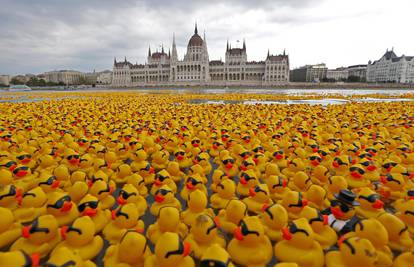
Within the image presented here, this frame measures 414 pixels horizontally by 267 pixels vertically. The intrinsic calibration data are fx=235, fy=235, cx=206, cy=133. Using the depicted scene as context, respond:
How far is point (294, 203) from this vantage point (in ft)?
15.9

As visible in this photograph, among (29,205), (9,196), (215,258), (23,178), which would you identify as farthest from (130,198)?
(23,178)

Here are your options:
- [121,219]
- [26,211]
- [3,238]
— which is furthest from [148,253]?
[26,211]

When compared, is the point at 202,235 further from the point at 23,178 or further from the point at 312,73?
the point at 312,73

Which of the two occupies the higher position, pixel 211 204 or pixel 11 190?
pixel 11 190

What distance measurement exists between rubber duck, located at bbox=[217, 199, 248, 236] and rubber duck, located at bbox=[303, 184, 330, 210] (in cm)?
185

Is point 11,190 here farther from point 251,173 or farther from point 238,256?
point 251,173

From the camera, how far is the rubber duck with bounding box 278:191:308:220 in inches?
190

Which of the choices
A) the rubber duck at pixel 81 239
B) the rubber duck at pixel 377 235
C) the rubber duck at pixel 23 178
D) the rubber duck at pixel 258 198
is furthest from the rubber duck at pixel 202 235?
the rubber duck at pixel 23 178

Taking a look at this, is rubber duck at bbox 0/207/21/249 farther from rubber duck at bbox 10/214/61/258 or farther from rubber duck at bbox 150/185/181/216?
rubber duck at bbox 150/185/181/216

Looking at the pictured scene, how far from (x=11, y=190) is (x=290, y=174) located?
7.03m

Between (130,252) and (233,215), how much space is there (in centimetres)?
197

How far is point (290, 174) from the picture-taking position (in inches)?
280

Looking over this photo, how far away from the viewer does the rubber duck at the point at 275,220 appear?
434cm

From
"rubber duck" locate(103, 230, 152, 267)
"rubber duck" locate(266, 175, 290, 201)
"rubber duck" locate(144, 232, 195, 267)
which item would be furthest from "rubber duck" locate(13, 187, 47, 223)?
"rubber duck" locate(266, 175, 290, 201)
